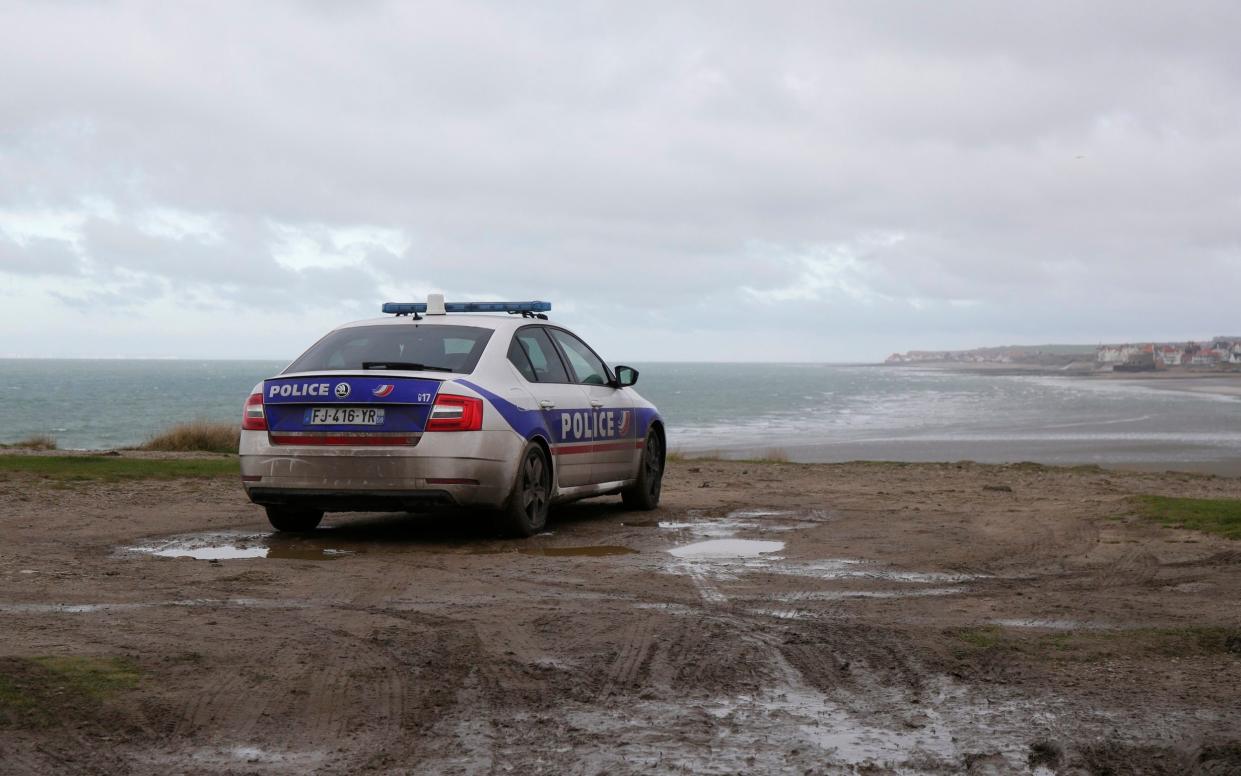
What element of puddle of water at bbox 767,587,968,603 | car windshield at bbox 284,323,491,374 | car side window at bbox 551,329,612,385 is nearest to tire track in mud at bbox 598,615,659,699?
puddle of water at bbox 767,587,968,603

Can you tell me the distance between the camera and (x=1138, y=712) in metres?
4.46

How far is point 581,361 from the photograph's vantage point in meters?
11.0

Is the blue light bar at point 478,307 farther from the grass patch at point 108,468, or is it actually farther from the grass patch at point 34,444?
the grass patch at point 34,444

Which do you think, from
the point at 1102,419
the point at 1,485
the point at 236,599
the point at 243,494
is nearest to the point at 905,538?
the point at 236,599

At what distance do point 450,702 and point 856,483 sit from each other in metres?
11.7

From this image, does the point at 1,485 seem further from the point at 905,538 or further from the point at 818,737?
the point at 818,737

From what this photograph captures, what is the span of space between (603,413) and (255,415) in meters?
2.91

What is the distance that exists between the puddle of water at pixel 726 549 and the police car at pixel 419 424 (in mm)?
1220

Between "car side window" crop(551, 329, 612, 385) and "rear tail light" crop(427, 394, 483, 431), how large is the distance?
1.89 m

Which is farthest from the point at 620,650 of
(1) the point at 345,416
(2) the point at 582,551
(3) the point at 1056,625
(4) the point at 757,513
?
(4) the point at 757,513

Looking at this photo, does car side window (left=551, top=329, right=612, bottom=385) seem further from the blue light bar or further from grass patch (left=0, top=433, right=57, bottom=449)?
grass patch (left=0, top=433, right=57, bottom=449)

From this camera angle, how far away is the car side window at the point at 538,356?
32.2 feet

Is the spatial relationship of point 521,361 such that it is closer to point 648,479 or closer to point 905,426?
point 648,479

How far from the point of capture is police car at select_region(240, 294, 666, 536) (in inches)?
344
